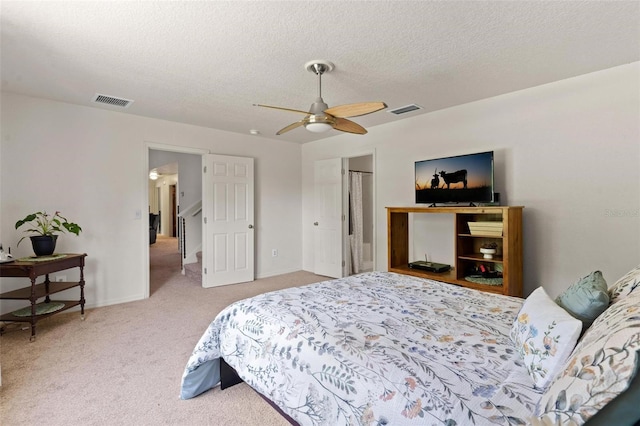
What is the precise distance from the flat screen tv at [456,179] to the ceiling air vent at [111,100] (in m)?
3.54

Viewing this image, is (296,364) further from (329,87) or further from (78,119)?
(78,119)

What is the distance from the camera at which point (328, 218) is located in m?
5.28

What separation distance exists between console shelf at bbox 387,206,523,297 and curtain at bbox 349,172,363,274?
1.53 meters

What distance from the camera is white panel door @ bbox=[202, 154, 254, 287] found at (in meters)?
4.61

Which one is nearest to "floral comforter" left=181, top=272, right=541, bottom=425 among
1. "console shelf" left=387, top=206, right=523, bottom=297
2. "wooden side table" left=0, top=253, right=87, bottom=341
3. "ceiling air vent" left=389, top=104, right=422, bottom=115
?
"console shelf" left=387, top=206, right=523, bottom=297

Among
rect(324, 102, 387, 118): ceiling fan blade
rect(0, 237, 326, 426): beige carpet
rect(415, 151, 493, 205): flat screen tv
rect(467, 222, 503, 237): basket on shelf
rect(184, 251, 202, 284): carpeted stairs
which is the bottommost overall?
rect(0, 237, 326, 426): beige carpet

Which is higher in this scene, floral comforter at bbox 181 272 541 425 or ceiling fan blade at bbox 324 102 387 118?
ceiling fan blade at bbox 324 102 387 118

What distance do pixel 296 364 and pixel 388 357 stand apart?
0.43m

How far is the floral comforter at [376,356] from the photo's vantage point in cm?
100

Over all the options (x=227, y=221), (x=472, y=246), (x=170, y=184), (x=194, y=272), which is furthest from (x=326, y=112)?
(x=170, y=184)

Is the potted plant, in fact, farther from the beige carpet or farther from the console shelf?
the console shelf

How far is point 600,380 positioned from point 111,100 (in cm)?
441

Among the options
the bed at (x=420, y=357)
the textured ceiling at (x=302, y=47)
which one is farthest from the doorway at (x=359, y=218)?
the bed at (x=420, y=357)

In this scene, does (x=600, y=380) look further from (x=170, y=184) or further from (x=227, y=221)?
(x=170, y=184)
